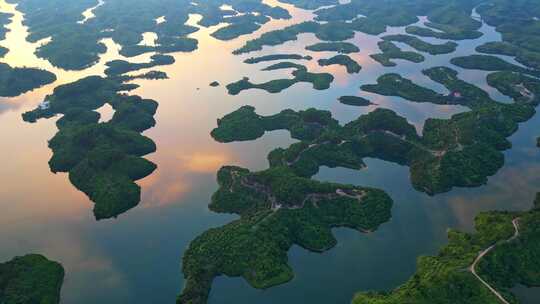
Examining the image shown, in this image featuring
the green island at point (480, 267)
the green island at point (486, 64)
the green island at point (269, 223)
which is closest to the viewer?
the green island at point (480, 267)

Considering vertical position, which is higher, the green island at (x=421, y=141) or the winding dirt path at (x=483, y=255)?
the winding dirt path at (x=483, y=255)

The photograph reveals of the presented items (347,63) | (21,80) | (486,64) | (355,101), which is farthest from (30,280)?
(486,64)

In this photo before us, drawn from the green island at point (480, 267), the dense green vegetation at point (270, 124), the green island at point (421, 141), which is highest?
the green island at point (480, 267)

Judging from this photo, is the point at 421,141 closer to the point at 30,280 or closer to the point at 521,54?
the point at 521,54

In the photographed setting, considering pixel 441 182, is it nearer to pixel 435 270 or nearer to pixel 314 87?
pixel 435 270

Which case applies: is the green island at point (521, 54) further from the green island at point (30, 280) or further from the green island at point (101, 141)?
the green island at point (30, 280)

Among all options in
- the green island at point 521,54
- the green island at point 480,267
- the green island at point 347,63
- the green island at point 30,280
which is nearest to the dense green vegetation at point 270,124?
the green island at point 347,63
